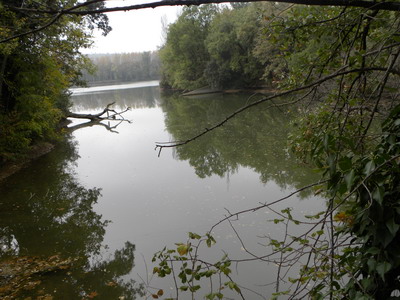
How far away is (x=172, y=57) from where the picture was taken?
46938 millimetres

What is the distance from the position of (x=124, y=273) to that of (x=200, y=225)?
6.40 ft

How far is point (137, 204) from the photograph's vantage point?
839 centimetres

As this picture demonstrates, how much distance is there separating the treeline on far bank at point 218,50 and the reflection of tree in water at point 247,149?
33.8 feet

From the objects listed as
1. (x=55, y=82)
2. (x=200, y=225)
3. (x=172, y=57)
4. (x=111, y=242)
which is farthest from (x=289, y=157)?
(x=172, y=57)

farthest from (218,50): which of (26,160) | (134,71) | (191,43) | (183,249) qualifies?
(134,71)

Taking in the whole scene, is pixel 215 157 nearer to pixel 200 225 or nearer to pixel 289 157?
pixel 289 157

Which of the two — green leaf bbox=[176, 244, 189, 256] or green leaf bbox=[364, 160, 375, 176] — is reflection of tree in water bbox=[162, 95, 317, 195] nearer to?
green leaf bbox=[176, 244, 189, 256]

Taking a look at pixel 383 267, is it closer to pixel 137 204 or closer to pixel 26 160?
pixel 137 204

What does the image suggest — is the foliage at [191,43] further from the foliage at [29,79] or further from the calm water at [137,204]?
the foliage at [29,79]

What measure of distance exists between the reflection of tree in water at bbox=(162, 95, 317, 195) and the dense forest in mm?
1299

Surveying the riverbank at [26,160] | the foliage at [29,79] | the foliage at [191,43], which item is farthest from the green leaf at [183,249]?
the foliage at [191,43]

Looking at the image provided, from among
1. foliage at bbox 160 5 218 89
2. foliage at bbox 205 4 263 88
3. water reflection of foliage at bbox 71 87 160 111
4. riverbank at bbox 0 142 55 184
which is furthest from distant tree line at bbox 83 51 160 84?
riverbank at bbox 0 142 55 184

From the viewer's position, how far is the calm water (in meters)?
5.34

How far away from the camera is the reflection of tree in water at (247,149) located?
939 cm
